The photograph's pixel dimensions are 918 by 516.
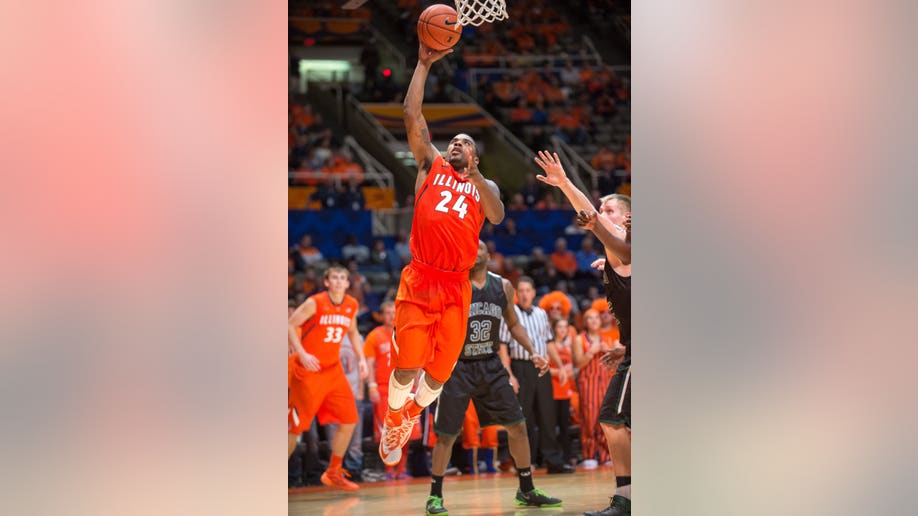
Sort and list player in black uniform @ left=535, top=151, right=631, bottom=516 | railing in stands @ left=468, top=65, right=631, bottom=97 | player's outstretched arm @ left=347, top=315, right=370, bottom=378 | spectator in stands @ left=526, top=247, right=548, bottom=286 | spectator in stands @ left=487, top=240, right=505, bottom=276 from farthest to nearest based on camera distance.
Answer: railing in stands @ left=468, top=65, right=631, bottom=97
spectator in stands @ left=526, top=247, right=548, bottom=286
spectator in stands @ left=487, top=240, right=505, bottom=276
player's outstretched arm @ left=347, top=315, right=370, bottom=378
player in black uniform @ left=535, top=151, right=631, bottom=516

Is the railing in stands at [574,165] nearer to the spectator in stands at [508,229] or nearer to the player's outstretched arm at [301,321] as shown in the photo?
the spectator in stands at [508,229]

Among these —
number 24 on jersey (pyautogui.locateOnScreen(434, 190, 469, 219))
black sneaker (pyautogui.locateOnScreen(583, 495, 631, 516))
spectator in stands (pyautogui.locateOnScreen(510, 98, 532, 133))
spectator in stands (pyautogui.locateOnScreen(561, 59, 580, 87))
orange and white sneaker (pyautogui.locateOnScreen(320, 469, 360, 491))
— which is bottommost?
orange and white sneaker (pyautogui.locateOnScreen(320, 469, 360, 491))

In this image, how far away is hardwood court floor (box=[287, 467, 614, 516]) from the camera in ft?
21.6

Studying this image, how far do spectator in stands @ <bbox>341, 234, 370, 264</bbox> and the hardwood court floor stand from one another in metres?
3.54

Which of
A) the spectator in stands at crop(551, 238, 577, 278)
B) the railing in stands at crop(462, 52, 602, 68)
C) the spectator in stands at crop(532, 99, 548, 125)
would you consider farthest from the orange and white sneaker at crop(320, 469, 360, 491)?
the railing in stands at crop(462, 52, 602, 68)

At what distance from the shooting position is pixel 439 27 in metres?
4.85

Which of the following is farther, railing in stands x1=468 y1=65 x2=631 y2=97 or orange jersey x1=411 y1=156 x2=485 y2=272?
railing in stands x1=468 y1=65 x2=631 y2=97

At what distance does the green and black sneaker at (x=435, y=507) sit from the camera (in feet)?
20.8

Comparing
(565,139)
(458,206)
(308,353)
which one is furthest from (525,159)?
(458,206)

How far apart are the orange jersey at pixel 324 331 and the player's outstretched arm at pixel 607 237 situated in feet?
9.47

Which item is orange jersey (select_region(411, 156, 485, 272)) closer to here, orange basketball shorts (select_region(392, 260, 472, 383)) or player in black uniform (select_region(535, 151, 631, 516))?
Result: orange basketball shorts (select_region(392, 260, 472, 383))

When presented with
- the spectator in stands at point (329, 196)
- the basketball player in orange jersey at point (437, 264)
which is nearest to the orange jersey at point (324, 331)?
the basketball player in orange jersey at point (437, 264)
